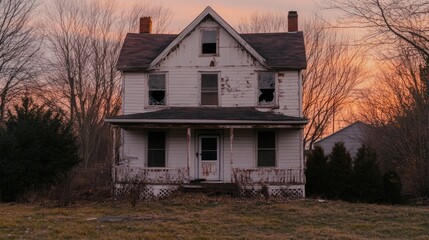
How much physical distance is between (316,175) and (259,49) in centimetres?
629

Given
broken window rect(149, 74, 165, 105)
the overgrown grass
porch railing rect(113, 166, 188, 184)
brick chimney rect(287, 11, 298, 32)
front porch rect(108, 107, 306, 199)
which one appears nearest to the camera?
the overgrown grass

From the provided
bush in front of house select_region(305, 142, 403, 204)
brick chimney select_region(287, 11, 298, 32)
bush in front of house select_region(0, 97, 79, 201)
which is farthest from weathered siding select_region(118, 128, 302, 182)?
brick chimney select_region(287, 11, 298, 32)

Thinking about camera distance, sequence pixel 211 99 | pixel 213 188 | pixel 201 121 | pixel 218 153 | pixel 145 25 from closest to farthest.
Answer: pixel 213 188
pixel 201 121
pixel 218 153
pixel 211 99
pixel 145 25

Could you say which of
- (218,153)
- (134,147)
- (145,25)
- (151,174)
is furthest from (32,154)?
(145,25)

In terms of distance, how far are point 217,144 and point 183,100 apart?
243 centimetres

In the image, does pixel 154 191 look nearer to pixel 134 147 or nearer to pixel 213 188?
pixel 134 147

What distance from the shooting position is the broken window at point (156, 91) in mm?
21047

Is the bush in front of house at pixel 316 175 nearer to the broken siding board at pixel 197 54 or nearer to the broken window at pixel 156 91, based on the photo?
the broken siding board at pixel 197 54

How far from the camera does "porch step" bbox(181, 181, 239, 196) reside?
18469 millimetres

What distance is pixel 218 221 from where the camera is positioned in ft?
39.9

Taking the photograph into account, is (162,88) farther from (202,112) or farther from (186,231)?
(186,231)

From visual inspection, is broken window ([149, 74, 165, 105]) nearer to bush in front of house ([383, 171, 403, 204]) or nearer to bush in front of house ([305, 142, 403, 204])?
bush in front of house ([305, 142, 403, 204])

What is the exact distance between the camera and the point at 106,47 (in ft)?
125

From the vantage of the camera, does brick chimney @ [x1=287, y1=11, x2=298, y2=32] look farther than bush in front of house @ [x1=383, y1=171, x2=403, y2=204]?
Yes
